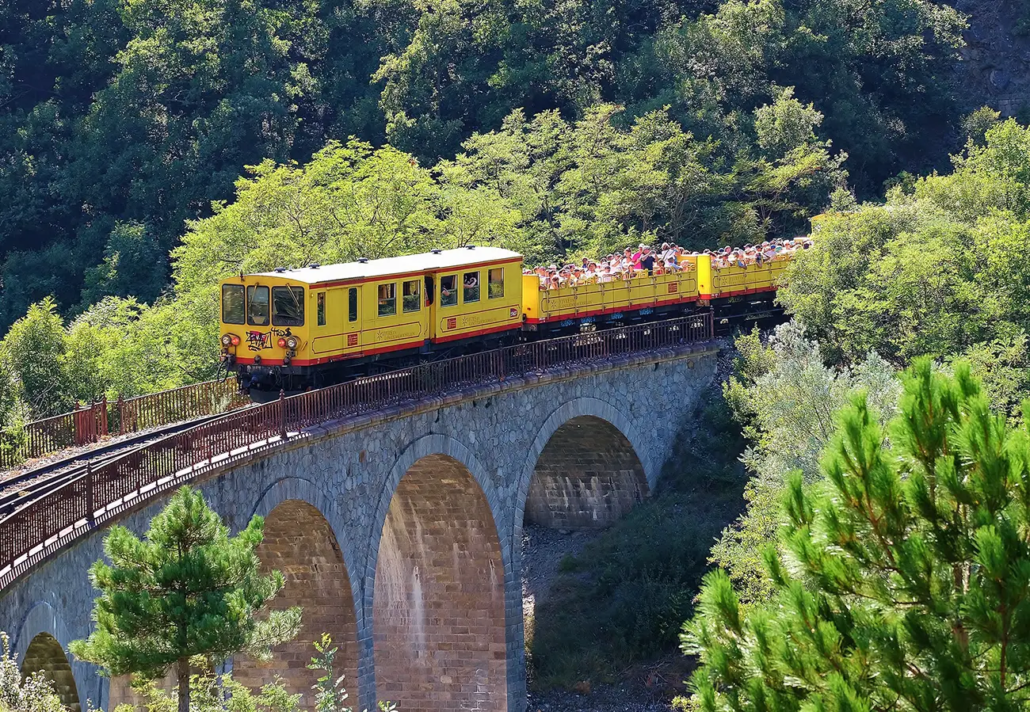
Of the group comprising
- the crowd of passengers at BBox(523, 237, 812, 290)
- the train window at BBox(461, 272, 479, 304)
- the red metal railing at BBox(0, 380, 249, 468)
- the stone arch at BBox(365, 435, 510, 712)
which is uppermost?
the crowd of passengers at BBox(523, 237, 812, 290)

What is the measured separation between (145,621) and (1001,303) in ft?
95.8

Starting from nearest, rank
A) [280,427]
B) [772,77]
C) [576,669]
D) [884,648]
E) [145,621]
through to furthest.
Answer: [884,648] < [145,621] < [280,427] < [576,669] < [772,77]

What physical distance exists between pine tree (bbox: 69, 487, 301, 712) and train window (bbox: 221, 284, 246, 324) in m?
14.4

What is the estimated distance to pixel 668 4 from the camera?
71.8 meters

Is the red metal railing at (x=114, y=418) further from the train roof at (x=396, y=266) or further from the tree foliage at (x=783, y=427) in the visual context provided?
the tree foliage at (x=783, y=427)

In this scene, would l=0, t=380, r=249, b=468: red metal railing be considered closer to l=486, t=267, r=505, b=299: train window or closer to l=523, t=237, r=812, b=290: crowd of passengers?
l=486, t=267, r=505, b=299: train window

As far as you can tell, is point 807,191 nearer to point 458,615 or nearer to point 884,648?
point 458,615

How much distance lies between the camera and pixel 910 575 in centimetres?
1304

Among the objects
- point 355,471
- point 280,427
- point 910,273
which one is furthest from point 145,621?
point 910,273

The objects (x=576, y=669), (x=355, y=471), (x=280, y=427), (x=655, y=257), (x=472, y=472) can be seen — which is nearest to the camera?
(x=280, y=427)

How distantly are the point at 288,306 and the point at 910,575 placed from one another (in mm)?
20001

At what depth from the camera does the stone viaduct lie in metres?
23.6

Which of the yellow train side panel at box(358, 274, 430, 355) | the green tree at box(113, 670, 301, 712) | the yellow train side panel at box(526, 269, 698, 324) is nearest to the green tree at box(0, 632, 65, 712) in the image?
the green tree at box(113, 670, 301, 712)

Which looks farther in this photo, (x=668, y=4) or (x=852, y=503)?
(x=668, y=4)
